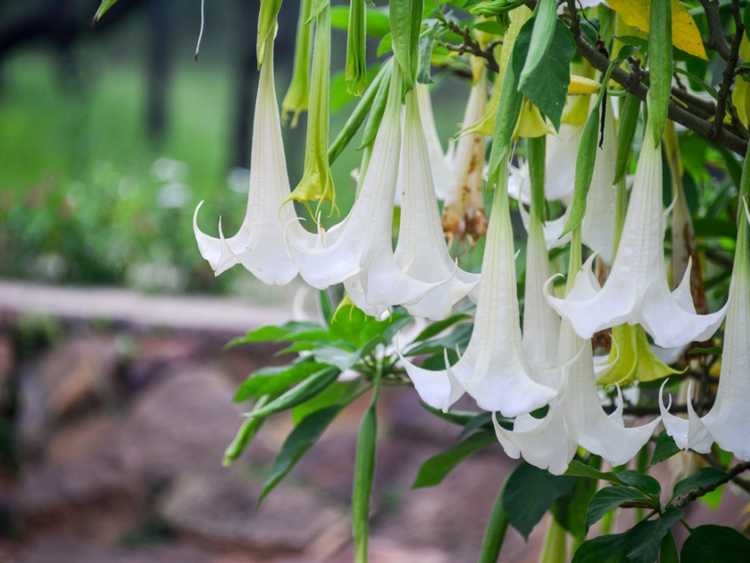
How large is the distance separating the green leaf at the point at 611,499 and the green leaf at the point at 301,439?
0.20 meters

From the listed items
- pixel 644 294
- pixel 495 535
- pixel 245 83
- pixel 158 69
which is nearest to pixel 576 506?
pixel 495 535

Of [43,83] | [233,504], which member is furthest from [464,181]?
[43,83]

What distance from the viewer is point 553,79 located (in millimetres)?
393

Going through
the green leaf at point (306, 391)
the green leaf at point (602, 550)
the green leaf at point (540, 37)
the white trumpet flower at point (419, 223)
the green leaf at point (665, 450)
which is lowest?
the green leaf at point (602, 550)

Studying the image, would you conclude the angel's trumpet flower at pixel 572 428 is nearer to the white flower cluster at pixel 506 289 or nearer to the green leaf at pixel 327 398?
the white flower cluster at pixel 506 289

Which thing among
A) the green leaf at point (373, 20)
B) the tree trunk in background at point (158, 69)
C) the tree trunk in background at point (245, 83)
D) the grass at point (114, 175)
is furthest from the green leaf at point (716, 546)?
the tree trunk in background at point (158, 69)

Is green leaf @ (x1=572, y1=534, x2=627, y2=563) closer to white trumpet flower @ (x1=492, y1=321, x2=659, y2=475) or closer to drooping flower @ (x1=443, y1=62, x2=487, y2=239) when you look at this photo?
white trumpet flower @ (x1=492, y1=321, x2=659, y2=475)

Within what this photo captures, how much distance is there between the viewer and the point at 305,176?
1.53ft

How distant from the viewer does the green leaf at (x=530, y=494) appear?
0.58 m

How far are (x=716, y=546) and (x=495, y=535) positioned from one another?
0.15m

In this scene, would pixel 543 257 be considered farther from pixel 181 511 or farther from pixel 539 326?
pixel 181 511

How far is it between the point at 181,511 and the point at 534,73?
2.44m

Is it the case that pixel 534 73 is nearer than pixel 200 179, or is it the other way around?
pixel 534 73

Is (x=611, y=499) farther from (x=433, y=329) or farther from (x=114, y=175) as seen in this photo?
(x=114, y=175)
